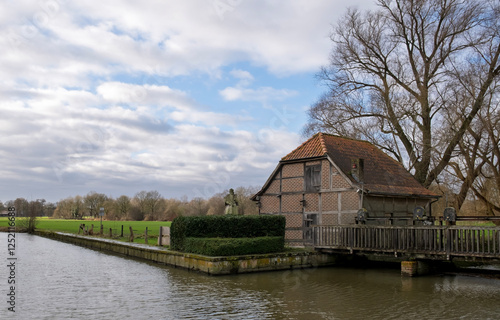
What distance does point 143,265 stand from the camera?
18.6 m

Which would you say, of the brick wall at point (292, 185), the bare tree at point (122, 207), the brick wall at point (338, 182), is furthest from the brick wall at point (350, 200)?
the bare tree at point (122, 207)

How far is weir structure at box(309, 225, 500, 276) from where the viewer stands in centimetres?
1437

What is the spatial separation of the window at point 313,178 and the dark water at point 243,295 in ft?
15.7


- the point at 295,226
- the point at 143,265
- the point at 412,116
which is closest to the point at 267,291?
the point at 143,265

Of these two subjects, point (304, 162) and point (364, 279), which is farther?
point (304, 162)

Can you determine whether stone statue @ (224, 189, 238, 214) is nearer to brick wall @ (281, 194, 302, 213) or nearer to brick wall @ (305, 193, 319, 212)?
brick wall @ (281, 194, 302, 213)

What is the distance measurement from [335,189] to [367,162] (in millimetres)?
3084

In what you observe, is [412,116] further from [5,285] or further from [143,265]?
[5,285]

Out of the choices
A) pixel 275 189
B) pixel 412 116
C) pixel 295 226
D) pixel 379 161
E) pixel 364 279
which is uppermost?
pixel 412 116

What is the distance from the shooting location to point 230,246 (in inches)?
646

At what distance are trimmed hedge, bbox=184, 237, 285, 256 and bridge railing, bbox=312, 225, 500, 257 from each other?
2.36 metres

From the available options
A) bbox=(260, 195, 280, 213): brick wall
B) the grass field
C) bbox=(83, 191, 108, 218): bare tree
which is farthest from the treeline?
bbox=(260, 195, 280, 213): brick wall

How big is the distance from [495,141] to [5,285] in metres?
23.0

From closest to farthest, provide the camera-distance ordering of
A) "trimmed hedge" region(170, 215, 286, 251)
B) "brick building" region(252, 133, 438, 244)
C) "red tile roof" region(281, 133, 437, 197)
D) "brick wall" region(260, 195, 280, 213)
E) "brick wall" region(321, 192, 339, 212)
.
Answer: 1. "trimmed hedge" region(170, 215, 286, 251)
2. "brick building" region(252, 133, 438, 244)
3. "brick wall" region(321, 192, 339, 212)
4. "red tile roof" region(281, 133, 437, 197)
5. "brick wall" region(260, 195, 280, 213)
